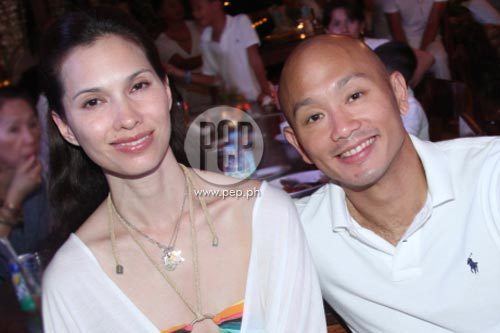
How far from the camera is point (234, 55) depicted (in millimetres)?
4359

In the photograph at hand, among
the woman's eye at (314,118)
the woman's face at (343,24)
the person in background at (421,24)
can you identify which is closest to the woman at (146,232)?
the woman's eye at (314,118)

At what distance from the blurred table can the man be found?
1.10 m

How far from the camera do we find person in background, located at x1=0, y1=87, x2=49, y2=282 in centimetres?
269

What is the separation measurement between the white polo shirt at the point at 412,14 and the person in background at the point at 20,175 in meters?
3.51

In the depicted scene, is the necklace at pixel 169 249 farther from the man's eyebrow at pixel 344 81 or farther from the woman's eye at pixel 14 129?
the woman's eye at pixel 14 129

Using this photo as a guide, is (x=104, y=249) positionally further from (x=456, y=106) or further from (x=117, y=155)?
(x=456, y=106)

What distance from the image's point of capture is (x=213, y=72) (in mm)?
4492

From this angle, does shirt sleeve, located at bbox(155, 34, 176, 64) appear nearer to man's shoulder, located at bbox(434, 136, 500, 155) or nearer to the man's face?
the man's face

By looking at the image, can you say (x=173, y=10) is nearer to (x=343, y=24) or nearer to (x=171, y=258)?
(x=343, y=24)

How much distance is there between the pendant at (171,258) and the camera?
1.65 meters

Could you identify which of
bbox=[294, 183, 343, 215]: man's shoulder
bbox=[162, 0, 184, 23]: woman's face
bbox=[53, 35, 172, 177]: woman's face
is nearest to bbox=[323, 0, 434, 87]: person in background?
bbox=[162, 0, 184, 23]: woman's face

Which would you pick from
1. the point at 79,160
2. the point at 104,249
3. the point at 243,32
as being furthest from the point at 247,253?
the point at 243,32

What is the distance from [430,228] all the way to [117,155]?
3.03 ft

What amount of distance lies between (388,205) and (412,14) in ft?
12.6
